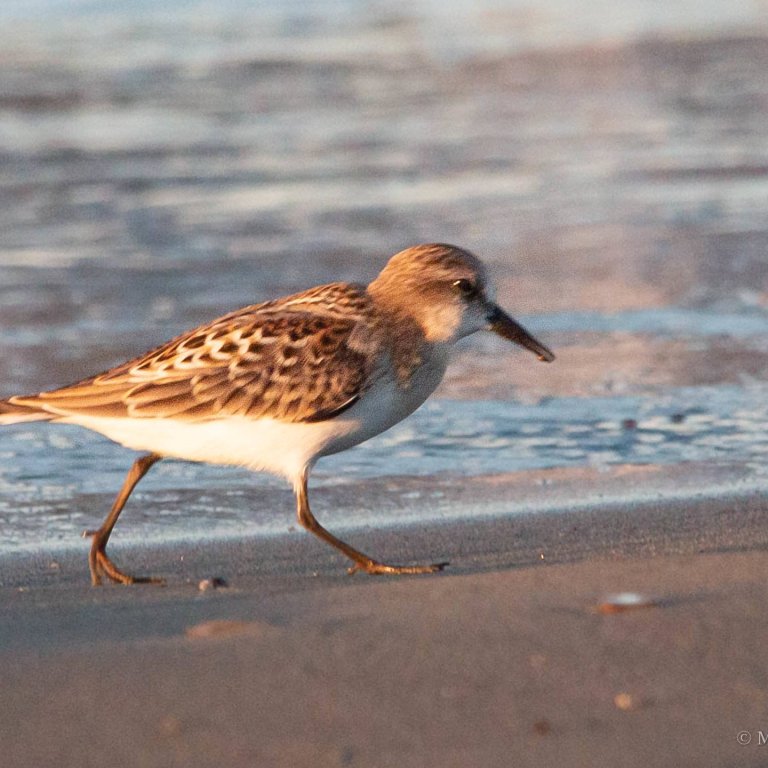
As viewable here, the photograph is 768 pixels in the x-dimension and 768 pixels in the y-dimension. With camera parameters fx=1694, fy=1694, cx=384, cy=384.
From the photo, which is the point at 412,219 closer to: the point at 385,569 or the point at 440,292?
the point at 440,292

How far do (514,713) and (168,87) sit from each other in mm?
13195

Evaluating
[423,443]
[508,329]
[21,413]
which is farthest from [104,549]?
[423,443]

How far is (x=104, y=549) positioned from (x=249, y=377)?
2.25 ft

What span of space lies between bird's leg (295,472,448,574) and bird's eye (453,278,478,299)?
2.62 feet

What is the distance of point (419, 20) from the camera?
2125 cm

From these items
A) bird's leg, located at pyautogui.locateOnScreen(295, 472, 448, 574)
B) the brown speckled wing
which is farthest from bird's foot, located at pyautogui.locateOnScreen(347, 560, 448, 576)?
the brown speckled wing

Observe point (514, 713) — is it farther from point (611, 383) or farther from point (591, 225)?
point (591, 225)

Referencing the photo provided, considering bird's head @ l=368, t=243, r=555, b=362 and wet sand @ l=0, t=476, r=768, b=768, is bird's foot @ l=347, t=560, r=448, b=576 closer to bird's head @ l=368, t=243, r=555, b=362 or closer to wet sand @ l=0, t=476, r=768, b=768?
wet sand @ l=0, t=476, r=768, b=768

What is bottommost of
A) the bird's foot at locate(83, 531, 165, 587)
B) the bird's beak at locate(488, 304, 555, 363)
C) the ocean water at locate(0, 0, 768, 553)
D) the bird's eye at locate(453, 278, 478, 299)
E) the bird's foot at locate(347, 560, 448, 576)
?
the ocean water at locate(0, 0, 768, 553)

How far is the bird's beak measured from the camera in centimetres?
561

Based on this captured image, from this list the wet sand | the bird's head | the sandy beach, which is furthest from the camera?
the bird's head

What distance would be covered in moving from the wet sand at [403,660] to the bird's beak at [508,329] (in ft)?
2.47

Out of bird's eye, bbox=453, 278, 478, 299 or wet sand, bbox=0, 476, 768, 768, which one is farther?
bird's eye, bbox=453, 278, 478, 299

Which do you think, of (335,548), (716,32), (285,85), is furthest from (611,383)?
(716,32)
